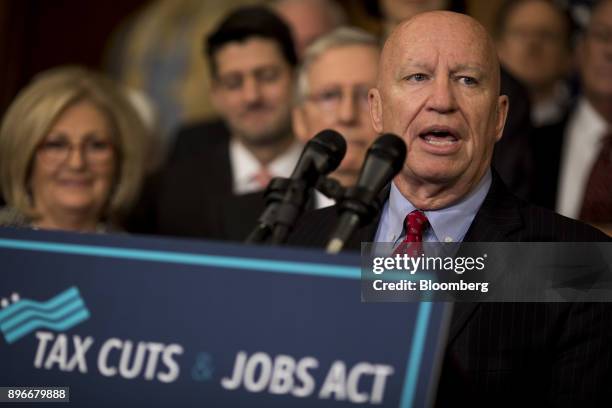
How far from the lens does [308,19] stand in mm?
4922

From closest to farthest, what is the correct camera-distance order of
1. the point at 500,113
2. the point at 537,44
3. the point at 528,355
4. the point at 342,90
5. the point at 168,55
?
the point at 528,355
the point at 500,113
the point at 342,90
the point at 537,44
the point at 168,55

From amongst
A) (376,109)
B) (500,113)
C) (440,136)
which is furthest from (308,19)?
(440,136)

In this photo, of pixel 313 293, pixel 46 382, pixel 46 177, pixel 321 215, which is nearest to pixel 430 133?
pixel 321 215

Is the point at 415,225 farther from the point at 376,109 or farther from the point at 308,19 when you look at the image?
the point at 308,19

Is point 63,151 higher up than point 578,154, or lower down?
lower down

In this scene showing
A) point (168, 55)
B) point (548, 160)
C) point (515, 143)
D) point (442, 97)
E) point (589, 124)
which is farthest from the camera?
point (168, 55)

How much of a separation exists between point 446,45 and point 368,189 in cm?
68

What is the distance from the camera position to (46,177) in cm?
384

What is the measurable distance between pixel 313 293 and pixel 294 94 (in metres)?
2.14

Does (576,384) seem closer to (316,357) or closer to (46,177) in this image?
(316,357)

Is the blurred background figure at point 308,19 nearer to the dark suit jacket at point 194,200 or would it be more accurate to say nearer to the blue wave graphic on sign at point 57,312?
the dark suit jacket at point 194,200

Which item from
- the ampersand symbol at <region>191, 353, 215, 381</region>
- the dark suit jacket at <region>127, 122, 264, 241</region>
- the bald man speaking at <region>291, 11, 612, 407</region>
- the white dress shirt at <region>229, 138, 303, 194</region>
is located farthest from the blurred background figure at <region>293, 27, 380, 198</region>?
the ampersand symbol at <region>191, 353, 215, 381</region>

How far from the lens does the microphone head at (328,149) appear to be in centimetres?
201

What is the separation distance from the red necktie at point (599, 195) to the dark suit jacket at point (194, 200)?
3.72 feet
